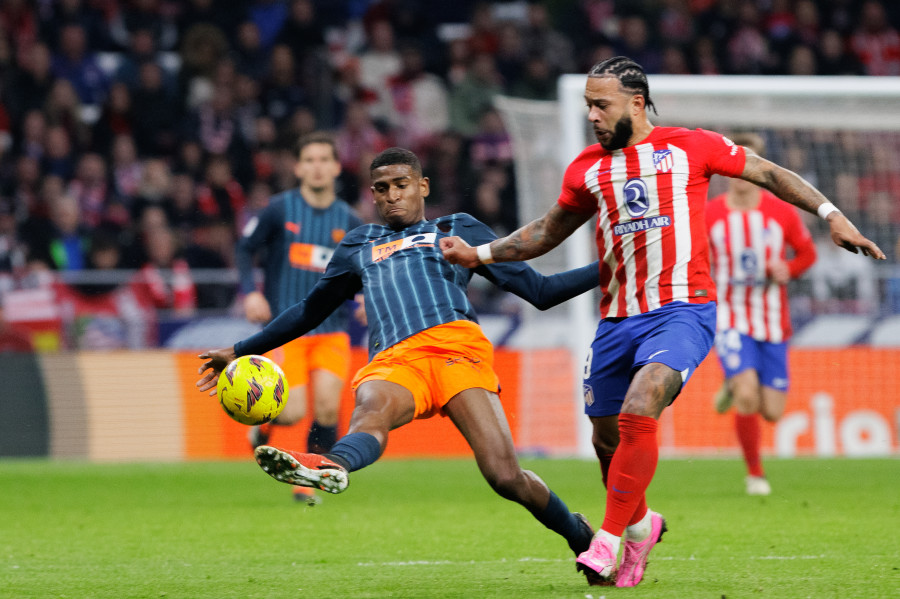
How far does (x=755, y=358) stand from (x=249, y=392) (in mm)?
4875

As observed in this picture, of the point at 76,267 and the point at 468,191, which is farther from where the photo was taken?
the point at 468,191

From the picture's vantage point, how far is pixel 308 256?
8836mm

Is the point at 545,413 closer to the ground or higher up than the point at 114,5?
closer to the ground

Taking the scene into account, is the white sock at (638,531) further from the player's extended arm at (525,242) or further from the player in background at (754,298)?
the player in background at (754,298)

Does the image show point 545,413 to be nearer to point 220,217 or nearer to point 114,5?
point 220,217

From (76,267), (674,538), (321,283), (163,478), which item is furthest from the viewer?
(76,267)

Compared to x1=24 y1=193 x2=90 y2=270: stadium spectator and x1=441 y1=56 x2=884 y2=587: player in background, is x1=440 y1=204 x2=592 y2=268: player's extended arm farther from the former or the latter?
x1=24 y1=193 x2=90 y2=270: stadium spectator

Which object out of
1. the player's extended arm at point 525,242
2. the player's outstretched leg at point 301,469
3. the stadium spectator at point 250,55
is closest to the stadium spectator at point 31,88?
the stadium spectator at point 250,55

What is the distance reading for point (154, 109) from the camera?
16.1 m

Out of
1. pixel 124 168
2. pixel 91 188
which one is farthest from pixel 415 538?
pixel 124 168

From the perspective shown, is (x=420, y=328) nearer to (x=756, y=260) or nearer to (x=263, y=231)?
(x=263, y=231)

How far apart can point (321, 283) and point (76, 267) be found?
9577 millimetres

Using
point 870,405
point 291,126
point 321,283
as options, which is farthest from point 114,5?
point 321,283

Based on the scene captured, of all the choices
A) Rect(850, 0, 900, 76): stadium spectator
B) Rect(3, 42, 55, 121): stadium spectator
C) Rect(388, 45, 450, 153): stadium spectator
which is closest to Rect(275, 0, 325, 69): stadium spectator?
Rect(388, 45, 450, 153): stadium spectator
